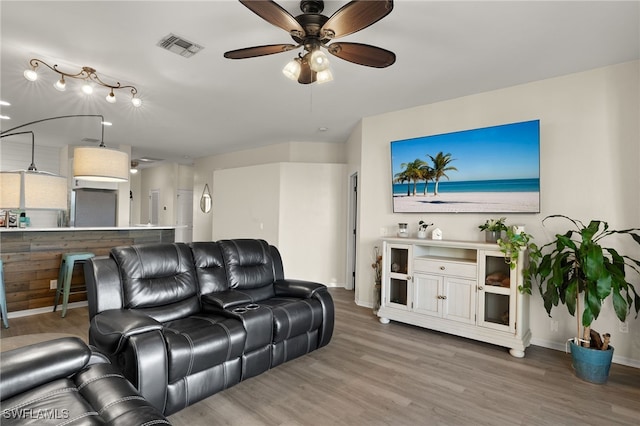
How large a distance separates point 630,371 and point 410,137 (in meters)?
3.23

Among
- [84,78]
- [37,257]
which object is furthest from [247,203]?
[84,78]

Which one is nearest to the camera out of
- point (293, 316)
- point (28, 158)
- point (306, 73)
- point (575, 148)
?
point (306, 73)

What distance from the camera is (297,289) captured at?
3.36 meters

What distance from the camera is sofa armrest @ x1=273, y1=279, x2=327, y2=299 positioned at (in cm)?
329

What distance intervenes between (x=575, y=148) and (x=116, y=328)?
14.0 ft

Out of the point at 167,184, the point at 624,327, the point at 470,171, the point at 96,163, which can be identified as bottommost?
the point at 624,327

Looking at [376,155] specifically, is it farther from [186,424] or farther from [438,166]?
[186,424]

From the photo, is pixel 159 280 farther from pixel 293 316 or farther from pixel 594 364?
pixel 594 364

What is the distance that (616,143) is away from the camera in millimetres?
3104

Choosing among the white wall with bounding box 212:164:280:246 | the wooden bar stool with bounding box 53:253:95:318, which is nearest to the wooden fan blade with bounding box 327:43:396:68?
the white wall with bounding box 212:164:280:246

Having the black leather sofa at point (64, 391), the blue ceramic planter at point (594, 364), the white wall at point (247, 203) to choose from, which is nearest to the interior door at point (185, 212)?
the white wall at point (247, 203)

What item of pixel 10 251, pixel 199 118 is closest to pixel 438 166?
pixel 199 118

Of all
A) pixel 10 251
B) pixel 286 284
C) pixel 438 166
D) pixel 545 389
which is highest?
pixel 438 166

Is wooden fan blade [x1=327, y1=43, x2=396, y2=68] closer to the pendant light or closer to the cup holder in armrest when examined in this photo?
the pendant light
